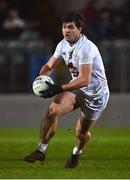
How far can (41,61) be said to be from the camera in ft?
66.5

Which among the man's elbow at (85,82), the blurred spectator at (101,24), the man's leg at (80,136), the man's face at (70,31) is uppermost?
the man's face at (70,31)

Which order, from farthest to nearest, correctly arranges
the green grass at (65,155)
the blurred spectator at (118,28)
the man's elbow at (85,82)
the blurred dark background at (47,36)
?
the blurred spectator at (118,28), the blurred dark background at (47,36), the man's elbow at (85,82), the green grass at (65,155)

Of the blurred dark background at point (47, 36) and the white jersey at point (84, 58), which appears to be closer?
the white jersey at point (84, 58)

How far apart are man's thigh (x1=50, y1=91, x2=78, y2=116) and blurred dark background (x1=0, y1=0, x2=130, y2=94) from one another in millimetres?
7611

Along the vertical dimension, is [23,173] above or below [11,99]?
above

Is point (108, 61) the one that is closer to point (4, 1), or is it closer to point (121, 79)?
point (121, 79)

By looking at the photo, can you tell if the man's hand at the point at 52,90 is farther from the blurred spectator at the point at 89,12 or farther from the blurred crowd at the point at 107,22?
the blurred spectator at the point at 89,12

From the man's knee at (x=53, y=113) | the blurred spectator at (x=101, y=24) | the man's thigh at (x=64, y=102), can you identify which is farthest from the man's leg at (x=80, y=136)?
the blurred spectator at (x=101, y=24)

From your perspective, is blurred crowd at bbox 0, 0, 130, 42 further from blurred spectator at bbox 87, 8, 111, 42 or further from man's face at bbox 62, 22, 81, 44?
man's face at bbox 62, 22, 81, 44

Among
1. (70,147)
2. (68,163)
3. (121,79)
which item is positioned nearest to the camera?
(68,163)

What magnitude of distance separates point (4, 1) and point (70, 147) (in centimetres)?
803

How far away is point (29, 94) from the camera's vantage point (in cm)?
2031

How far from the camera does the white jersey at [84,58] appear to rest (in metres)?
11.7

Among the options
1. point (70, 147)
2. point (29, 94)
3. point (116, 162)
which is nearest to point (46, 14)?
point (29, 94)
